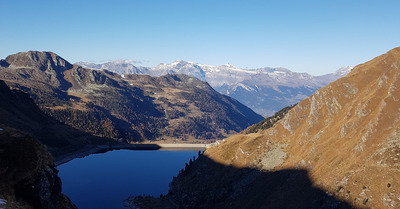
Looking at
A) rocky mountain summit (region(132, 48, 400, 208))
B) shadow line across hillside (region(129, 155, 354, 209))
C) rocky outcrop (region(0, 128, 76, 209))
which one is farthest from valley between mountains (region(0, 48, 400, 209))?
shadow line across hillside (region(129, 155, 354, 209))

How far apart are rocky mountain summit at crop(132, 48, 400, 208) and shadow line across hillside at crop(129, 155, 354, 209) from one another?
0.35 meters

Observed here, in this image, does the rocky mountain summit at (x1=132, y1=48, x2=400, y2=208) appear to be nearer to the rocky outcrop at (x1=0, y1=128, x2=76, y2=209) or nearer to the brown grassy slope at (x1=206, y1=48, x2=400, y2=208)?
the brown grassy slope at (x1=206, y1=48, x2=400, y2=208)

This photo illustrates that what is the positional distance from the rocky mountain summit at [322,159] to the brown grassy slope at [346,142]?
0.78 feet

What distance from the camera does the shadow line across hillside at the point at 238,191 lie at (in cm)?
9081

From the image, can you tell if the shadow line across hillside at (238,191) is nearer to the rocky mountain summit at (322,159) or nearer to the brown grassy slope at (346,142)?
the rocky mountain summit at (322,159)

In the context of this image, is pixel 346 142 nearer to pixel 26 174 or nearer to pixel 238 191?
pixel 238 191

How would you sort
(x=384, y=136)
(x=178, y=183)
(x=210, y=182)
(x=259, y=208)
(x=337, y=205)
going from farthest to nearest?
(x=178, y=183), (x=210, y=182), (x=259, y=208), (x=384, y=136), (x=337, y=205)

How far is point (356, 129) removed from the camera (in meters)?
103

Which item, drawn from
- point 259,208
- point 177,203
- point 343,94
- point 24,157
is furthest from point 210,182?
point 24,157

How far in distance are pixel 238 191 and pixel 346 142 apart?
4624 cm

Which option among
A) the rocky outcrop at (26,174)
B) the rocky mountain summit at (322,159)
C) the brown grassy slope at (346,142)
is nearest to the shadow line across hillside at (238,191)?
the rocky mountain summit at (322,159)

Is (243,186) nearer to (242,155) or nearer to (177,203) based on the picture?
(242,155)

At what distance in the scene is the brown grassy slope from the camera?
78.5 metres

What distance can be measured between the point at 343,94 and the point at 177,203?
302ft
